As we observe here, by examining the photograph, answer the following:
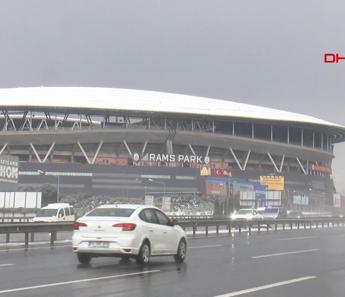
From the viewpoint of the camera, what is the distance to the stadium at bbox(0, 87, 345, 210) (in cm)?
10975

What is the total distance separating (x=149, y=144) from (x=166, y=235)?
337ft

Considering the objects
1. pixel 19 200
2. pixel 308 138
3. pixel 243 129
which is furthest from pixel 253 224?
pixel 308 138

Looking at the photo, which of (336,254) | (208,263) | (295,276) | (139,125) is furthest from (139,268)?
(139,125)

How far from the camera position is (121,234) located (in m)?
14.7

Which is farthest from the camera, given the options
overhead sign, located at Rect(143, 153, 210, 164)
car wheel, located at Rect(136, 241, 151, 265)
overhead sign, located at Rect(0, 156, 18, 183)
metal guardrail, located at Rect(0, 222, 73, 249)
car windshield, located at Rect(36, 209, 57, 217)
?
overhead sign, located at Rect(143, 153, 210, 164)

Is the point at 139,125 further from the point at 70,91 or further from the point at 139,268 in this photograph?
the point at 139,268

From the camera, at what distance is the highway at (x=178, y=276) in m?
10.7

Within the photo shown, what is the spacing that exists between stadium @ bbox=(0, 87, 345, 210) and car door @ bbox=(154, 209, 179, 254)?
84.4 meters

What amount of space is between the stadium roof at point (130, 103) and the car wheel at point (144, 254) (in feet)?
318

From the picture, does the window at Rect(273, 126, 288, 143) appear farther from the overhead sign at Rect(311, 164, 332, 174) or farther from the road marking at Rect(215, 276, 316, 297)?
the road marking at Rect(215, 276, 316, 297)

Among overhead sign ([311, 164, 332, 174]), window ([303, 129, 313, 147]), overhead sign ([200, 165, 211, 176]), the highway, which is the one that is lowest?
the highway

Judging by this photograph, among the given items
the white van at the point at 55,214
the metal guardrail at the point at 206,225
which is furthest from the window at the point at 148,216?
the white van at the point at 55,214

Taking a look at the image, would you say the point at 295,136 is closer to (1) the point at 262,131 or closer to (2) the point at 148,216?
(1) the point at 262,131

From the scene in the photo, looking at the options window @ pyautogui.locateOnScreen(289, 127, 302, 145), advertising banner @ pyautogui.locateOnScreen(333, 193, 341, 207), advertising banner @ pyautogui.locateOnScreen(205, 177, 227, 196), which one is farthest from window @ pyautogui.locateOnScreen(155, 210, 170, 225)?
advertising banner @ pyautogui.locateOnScreen(333, 193, 341, 207)
